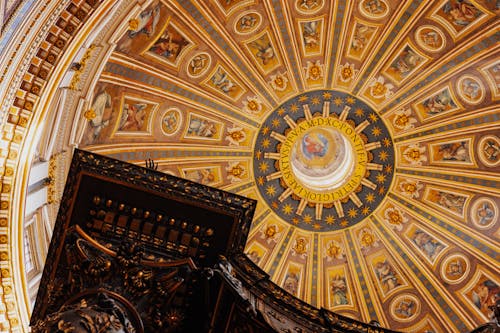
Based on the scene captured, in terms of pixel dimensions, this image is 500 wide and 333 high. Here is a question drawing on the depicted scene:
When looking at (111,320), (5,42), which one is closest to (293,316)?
(111,320)

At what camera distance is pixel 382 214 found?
1992cm

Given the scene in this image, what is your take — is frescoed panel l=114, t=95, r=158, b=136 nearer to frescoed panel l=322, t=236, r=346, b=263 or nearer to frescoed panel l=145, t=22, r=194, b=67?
frescoed panel l=145, t=22, r=194, b=67

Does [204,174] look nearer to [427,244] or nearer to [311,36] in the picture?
[311,36]

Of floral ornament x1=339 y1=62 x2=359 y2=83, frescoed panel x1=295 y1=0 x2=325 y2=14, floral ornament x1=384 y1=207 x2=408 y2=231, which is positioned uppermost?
frescoed panel x1=295 y1=0 x2=325 y2=14

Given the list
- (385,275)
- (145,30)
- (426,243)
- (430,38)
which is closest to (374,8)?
(430,38)

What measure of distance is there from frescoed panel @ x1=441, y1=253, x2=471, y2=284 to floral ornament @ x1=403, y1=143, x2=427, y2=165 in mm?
3305

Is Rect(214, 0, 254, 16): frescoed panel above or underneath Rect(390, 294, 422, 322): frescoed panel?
above

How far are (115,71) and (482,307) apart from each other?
13044 mm

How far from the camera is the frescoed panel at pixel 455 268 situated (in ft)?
60.1

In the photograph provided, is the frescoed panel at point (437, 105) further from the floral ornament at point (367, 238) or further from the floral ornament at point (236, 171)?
the floral ornament at point (236, 171)

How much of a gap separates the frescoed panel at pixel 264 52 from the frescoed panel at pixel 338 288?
7369 mm

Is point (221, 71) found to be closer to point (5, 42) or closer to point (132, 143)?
point (132, 143)

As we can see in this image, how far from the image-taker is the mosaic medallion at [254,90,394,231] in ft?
64.7

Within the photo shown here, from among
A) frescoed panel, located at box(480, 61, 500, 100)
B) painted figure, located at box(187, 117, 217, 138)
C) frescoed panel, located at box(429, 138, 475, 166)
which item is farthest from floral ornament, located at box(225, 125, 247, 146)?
frescoed panel, located at box(480, 61, 500, 100)
